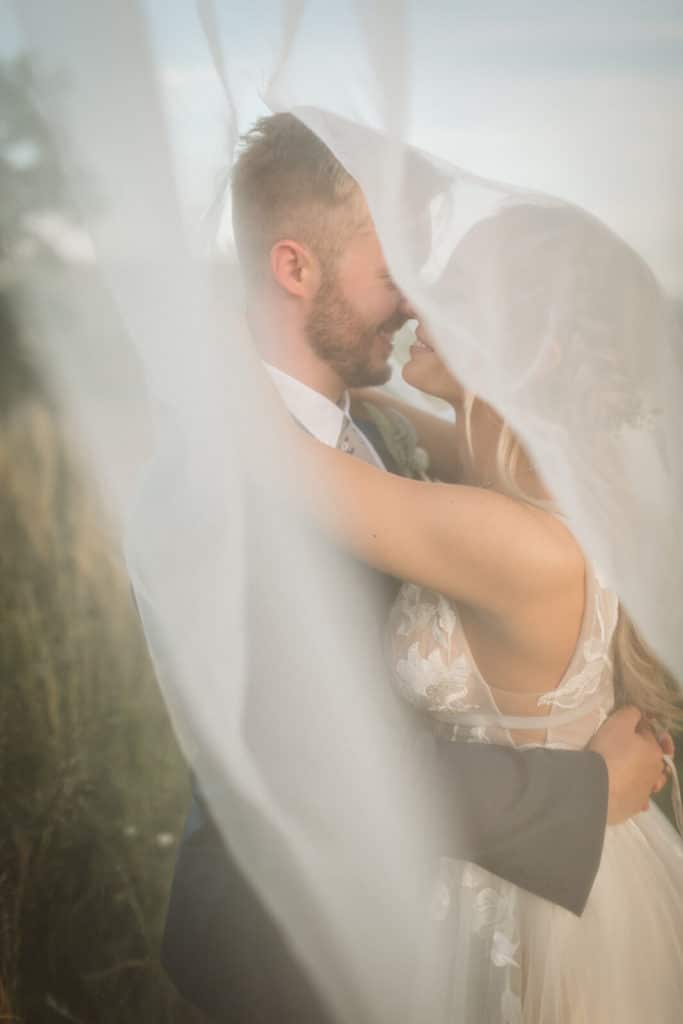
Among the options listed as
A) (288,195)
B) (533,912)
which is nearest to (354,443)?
(288,195)

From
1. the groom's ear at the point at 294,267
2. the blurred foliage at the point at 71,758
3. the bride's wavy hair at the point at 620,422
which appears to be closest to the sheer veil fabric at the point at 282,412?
the bride's wavy hair at the point at 620,422

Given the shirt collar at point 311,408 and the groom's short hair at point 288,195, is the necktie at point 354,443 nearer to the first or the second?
the shirt collar at point 311,408

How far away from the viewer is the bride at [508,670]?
0.94 meters

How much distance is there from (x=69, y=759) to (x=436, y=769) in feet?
2.10

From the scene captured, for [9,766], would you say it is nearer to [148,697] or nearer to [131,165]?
[148,697]

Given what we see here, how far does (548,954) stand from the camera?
1.01 meters

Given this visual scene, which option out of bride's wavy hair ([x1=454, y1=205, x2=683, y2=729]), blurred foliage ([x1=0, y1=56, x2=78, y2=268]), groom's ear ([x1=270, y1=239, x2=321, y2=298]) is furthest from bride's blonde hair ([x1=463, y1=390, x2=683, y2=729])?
blurred foliage ([x1=0, y1=56, x2=78, y2=268])

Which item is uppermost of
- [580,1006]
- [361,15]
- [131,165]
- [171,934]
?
[361,15]

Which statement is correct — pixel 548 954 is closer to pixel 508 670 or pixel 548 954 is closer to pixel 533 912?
pixel 533 912

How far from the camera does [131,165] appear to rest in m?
0.84

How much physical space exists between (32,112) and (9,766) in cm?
90

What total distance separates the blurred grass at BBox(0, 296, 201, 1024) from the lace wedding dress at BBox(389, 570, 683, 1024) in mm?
529

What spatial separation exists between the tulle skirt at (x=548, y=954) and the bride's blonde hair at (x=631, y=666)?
17 cm

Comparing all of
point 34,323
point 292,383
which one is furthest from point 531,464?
point 34,323
